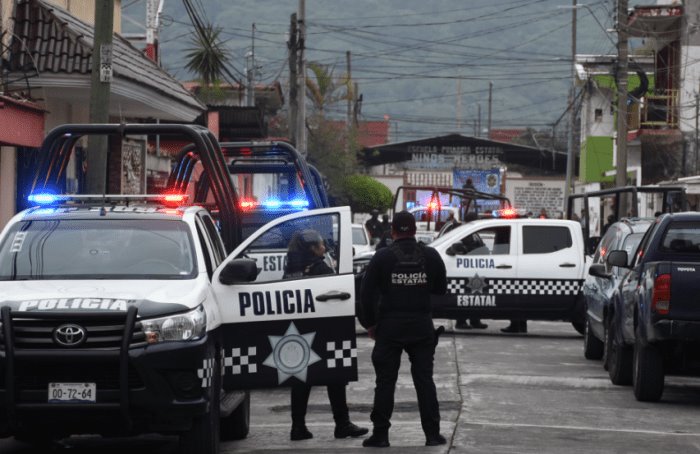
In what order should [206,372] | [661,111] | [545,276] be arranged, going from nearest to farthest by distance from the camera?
[206,372] < [545,276] < [661,111]

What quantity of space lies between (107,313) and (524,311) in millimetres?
13269

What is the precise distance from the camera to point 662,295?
1314cm

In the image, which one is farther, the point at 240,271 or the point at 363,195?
the point at 363,195

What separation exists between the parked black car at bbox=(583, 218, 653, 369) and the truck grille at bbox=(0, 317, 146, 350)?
7.92 m

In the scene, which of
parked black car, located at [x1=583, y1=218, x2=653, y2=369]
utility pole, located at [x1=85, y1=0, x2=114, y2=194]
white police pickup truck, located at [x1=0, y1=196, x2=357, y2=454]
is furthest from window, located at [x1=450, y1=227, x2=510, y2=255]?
white police pickup truck, located at [x1=0, y1=196, x2=357, y2=454]

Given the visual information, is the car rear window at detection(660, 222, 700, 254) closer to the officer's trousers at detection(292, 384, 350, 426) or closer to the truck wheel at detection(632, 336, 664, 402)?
the truck wheel at detection(632, 336, 664, 402)

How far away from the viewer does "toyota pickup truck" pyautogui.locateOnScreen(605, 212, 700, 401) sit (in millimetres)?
13055

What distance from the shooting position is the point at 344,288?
1051cm

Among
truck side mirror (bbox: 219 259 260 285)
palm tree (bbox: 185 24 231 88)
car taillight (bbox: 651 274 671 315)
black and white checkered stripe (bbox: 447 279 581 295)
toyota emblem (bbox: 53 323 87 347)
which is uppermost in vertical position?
palm tree (bbox: 185 24 231 88)

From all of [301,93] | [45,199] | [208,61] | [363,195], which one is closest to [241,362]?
[45,199]

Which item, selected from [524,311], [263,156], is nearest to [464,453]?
[263,156]

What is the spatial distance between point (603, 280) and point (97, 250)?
27.9ft

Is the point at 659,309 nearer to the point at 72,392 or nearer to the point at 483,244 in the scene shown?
the point at 72,392

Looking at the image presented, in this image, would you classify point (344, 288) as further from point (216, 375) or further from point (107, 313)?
point (107, 313)
